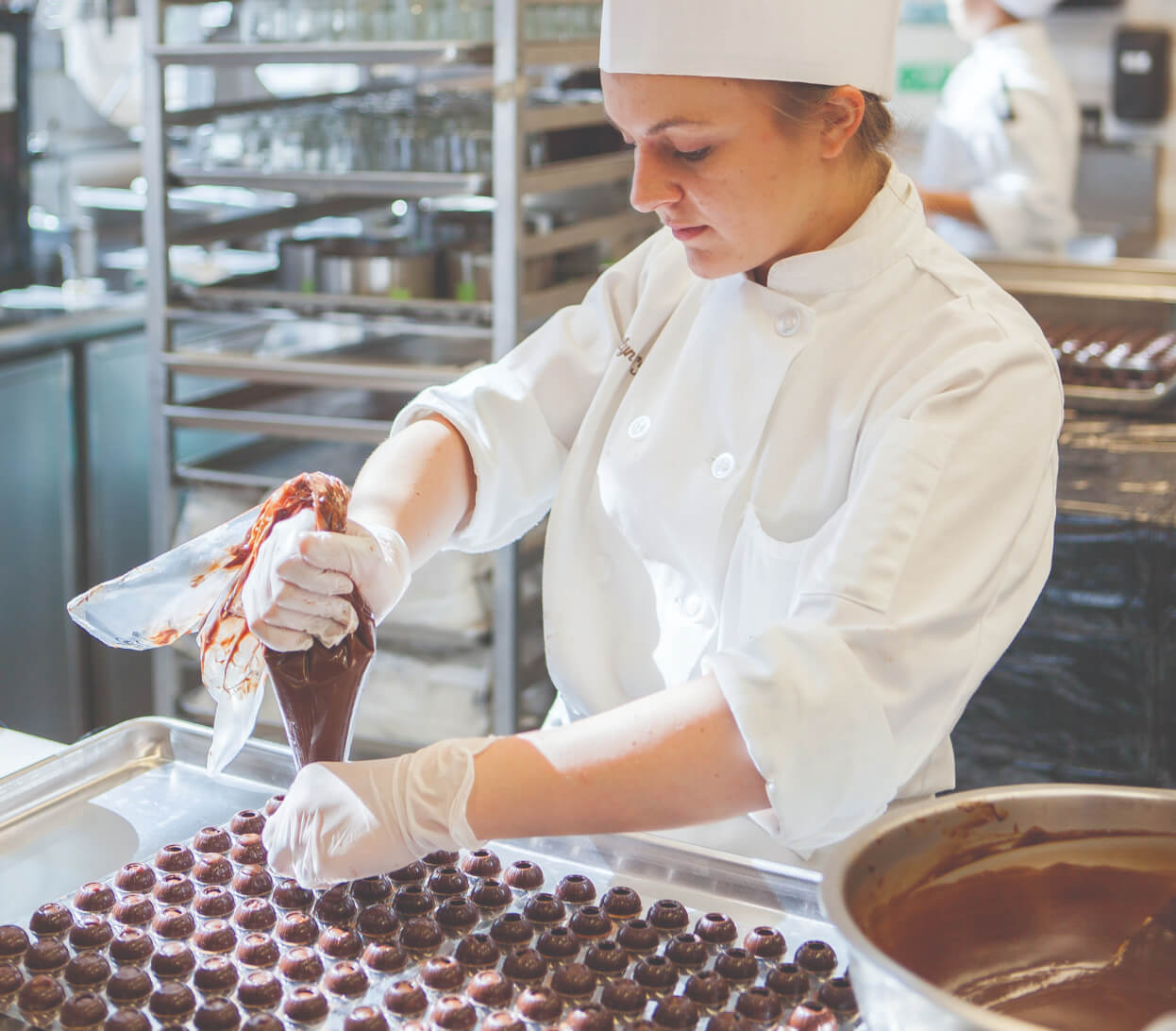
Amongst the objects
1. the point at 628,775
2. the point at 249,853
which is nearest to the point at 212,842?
the point at 249,853

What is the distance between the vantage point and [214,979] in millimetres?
1254

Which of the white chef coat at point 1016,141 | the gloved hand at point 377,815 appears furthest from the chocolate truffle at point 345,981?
the white chef coat at point 1016,141

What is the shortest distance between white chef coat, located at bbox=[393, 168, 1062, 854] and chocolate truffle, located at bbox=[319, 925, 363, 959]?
405 mm

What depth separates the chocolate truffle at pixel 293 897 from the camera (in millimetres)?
1393

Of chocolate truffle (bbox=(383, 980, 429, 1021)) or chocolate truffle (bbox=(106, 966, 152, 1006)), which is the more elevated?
chocolate truffle (bbox=(383, 980, 429, 1021))

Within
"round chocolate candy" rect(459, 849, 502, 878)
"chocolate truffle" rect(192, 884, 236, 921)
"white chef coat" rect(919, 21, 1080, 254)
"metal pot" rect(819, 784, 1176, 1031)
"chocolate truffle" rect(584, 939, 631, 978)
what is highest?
"white chef coat" rect(919, 21, 1080, 254)

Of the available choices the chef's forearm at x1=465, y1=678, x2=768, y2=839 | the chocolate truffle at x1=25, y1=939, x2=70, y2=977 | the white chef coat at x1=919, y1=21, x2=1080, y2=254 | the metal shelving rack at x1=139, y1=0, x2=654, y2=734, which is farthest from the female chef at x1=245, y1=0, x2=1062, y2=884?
the white chef coat at x1=919, y1=21, x2=1080, y2=254

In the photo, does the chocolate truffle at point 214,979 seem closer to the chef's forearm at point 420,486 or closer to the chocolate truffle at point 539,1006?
the chocolate truffle at point 539,1006

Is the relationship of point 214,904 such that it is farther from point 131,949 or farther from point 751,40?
point 751,40

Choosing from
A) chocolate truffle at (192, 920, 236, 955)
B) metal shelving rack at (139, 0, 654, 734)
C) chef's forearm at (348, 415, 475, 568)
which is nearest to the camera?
chocolate truffle at (192, 920, 236, 955)

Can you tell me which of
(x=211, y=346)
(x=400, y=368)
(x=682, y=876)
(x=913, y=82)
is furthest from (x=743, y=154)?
(x=913, y=82)

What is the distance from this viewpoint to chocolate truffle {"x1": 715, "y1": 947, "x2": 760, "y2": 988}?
1.27m

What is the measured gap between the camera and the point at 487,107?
3324 mm

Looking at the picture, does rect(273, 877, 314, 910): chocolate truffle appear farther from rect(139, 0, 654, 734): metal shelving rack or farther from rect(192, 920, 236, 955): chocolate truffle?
rect(139, 0, 654, 734): metal shelving rack
